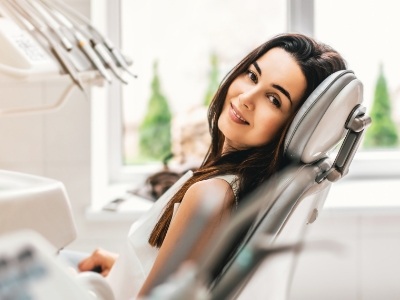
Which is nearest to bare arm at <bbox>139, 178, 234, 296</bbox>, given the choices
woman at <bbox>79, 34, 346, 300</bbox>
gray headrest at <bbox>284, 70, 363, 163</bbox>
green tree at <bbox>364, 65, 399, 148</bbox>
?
woman at <bbox>79, 34, 346, 300</bbox>

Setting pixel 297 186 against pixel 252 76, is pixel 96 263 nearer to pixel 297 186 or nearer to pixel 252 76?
pixel 252 76

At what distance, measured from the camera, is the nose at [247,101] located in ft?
2.86

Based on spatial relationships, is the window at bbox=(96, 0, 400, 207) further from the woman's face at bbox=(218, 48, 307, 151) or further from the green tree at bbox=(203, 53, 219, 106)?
the woman's face at bbox=(218, 48, 307, 151)

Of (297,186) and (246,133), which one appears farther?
(246,133)

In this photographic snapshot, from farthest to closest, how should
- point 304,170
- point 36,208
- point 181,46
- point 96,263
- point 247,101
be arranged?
point 181,46, point 96,263, point 247,101, point 304,170, point 36,208

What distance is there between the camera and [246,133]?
0.89 m

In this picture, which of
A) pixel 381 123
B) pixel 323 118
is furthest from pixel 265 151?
pixel 381 123

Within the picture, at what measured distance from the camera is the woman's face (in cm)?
86

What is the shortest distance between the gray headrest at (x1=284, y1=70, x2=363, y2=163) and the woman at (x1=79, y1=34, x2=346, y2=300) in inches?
2.1

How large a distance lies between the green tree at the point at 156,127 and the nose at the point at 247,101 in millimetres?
1573

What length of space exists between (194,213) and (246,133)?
0.17m

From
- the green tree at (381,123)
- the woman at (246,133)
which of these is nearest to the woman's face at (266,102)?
the woman at (246,133)

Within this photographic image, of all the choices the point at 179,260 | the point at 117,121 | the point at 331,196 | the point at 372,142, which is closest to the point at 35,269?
the point at 179,260

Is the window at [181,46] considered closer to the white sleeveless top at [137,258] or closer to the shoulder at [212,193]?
the white sleeveless top at [137,258]
